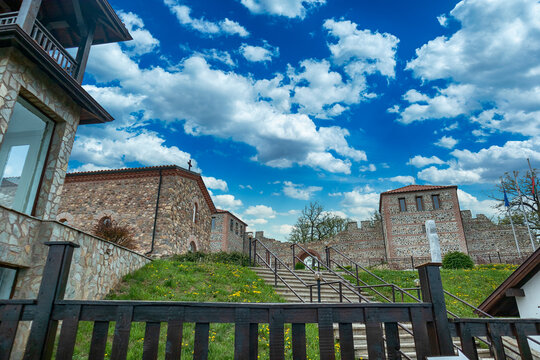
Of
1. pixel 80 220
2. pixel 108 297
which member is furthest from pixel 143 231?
pixel 108 297

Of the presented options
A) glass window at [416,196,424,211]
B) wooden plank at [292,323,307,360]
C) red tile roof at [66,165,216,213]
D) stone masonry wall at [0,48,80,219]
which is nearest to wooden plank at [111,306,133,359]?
wooden plank at [292,323,307,360]

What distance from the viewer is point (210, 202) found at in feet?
67.9

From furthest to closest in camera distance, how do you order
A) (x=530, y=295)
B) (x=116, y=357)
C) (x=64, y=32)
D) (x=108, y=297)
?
1. (x=64, y=32)
2. (x=108, y=297)
3. (x=530, y=295)
4. (x=116, y=357)

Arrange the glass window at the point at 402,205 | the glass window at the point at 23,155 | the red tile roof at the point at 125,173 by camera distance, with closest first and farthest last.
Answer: the glass window at the point at 23,155 < the red tile roof at the point at 125,173 < the glass window at the point at 402,205

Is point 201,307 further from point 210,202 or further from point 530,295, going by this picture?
point 210,202

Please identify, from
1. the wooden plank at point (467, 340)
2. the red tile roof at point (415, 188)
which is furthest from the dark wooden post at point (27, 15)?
the red tile roof at point (415, 188)

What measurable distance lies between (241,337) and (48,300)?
125 centimetres

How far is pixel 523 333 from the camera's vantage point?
90.0 inches

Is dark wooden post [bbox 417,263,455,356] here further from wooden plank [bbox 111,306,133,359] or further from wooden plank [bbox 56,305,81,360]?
wooden plank [bbox 56,305,81,360]

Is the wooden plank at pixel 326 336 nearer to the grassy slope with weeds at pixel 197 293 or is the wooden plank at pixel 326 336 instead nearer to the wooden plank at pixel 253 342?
the wooden plank at pixel 253 342

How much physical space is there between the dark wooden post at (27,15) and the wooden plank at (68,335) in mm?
6078

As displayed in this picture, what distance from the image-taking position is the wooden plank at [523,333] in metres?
2.28

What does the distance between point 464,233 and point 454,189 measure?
12.2 feet

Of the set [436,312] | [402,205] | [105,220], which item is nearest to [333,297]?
[436,312]
